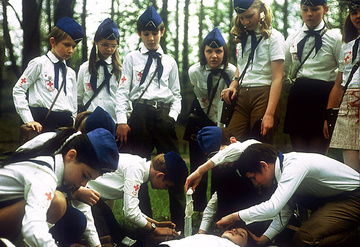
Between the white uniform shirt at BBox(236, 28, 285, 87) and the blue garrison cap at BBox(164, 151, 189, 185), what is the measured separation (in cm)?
85

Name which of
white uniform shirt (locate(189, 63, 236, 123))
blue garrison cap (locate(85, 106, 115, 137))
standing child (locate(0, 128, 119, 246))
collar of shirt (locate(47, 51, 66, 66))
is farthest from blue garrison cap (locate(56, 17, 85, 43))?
standing child (locate(0, 128, 119, 246))

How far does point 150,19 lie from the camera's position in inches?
172

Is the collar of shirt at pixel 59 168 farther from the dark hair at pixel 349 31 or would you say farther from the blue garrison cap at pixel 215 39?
the dark hair at pixel 349 31

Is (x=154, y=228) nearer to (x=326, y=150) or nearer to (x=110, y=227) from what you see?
(x=110, y=227)

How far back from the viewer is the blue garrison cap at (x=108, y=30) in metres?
4.44

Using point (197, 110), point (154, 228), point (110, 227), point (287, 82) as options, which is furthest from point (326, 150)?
point (110, 227)

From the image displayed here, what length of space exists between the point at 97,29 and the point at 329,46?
2065 mm

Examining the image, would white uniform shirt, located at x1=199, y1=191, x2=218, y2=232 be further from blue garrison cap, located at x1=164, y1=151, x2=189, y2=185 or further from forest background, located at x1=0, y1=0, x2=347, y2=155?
forest background, located at x1=0, y1=0, x2=347, y2=155

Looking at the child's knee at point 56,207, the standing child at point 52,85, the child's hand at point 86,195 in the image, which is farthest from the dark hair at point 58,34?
the child's knee at point 56,207

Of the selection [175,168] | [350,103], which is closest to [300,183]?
[350,103]

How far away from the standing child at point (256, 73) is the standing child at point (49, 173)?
1.35m

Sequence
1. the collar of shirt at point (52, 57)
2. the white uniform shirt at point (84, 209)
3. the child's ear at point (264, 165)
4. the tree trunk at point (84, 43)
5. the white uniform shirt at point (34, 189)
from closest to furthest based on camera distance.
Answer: the white uniform shirt at point (34, 189) < the white uniform shirt at point (84, 209) < the child's ear at point (264, 165) < the collar of shirt at point (52, 57) < the tree trunk at point (84, 43)

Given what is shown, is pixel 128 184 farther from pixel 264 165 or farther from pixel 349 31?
pixel 349 31

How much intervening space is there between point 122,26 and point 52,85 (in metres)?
1.00
